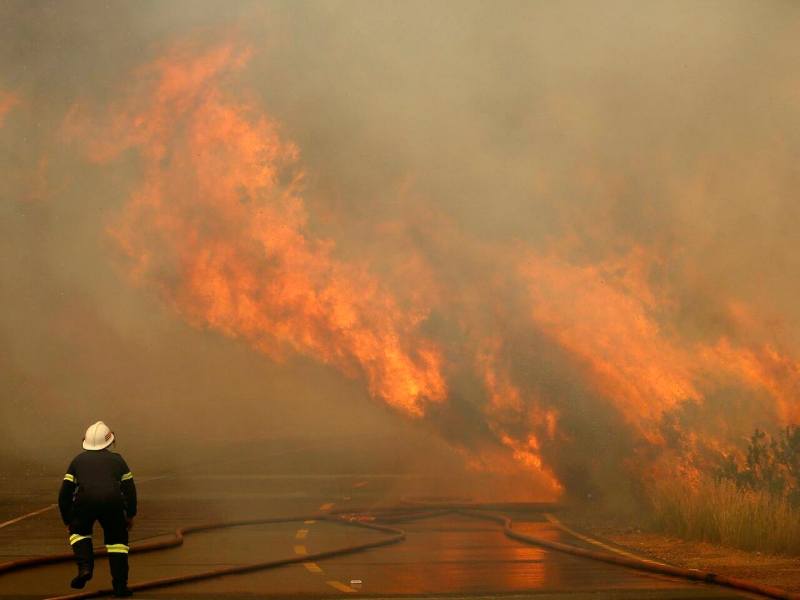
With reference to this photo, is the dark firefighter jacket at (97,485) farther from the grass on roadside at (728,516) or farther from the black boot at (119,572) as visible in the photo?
the grass on roadside at (728,516)

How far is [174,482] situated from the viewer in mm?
31953

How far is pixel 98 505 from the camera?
1191 centimetres

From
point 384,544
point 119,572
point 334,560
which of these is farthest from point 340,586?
point 384,544

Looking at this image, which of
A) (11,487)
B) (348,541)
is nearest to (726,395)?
(348,541)

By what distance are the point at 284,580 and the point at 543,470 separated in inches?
452

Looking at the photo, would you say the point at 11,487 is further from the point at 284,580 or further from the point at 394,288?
the point at 284,580

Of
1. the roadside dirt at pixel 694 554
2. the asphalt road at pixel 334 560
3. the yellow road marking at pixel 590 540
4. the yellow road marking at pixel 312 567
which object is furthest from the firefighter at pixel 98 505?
the roadside dirt at pixel 694 554

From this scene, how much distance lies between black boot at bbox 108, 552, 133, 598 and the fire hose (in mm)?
259

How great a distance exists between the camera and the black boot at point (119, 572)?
11.9 metres

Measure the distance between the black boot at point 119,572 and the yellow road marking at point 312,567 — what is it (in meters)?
2.90

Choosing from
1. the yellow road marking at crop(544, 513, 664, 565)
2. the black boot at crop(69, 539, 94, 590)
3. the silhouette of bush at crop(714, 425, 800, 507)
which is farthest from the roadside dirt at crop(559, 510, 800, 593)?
the black boot at crop(69, 539, 94, 590)

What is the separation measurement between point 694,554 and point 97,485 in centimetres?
826

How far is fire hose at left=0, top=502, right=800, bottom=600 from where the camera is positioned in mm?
12781

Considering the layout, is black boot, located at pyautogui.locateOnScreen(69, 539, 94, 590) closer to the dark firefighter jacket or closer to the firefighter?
the firefighter
